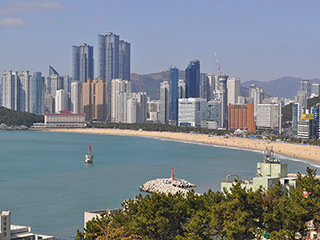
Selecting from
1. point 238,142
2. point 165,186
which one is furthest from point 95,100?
point 165,186

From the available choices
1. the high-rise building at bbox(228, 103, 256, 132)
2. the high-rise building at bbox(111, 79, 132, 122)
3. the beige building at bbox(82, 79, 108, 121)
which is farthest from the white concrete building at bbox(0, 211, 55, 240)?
the beige building at bbox(82, 79, 108, 121)

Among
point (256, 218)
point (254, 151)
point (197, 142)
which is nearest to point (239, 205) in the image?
point (256, 218)

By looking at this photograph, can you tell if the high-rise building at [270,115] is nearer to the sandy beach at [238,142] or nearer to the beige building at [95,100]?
the sandy beach at [238,142]

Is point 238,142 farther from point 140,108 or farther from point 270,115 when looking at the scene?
point 140,108

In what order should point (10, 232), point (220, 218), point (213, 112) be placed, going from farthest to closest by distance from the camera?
point (213, 112) → point (10, 232) → point (220, 218)

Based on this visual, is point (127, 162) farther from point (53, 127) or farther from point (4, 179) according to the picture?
point (53, 127)

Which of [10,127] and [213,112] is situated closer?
[213,112]
